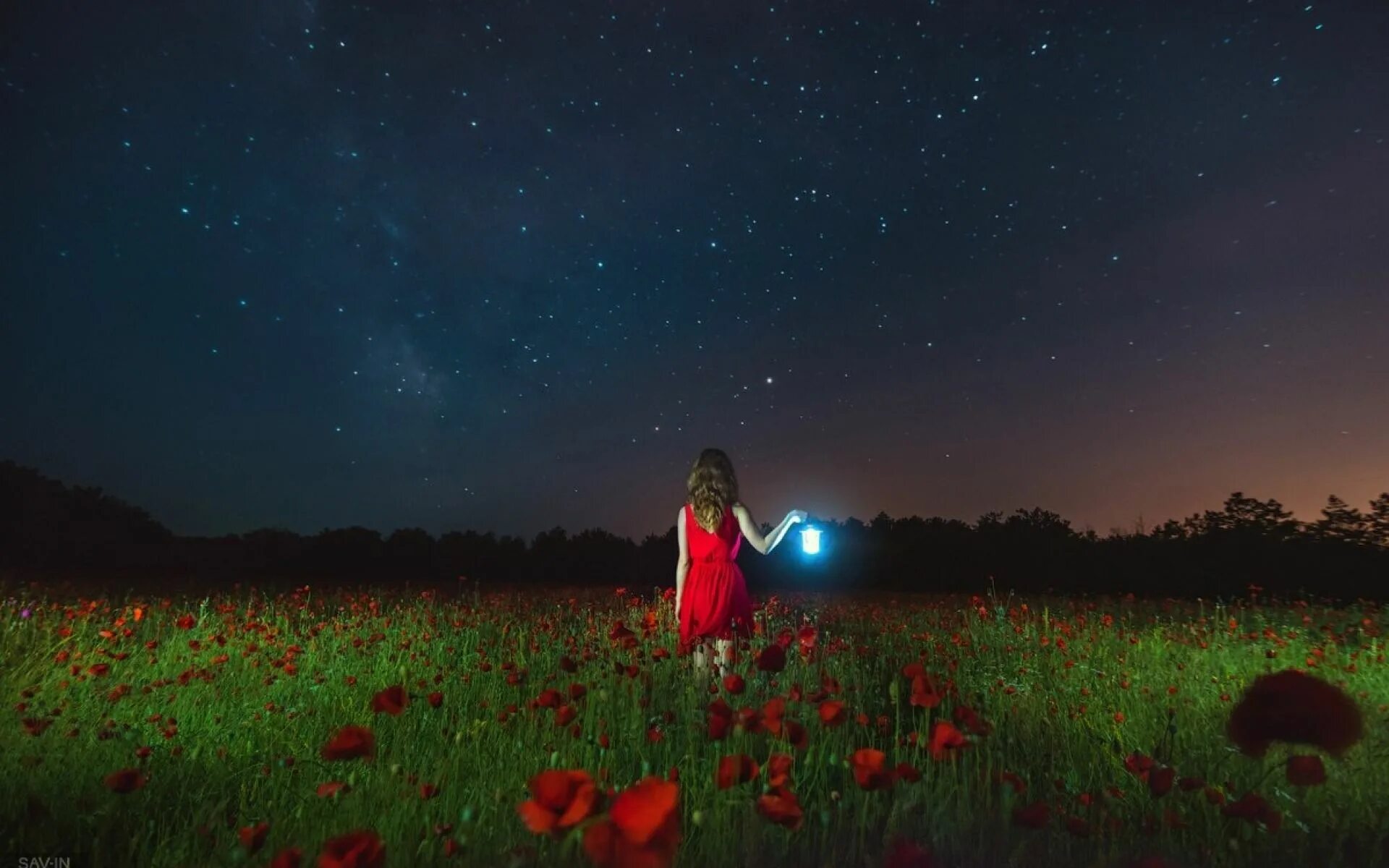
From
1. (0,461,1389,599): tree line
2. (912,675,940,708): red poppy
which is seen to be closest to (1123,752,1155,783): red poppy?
(912,675,940,708): red poppy

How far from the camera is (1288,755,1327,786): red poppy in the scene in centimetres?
183

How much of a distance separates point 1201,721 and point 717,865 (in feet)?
12.5

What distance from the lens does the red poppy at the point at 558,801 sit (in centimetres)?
113

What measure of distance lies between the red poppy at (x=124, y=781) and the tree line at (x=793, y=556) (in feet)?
50.5

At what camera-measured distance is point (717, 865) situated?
1.89m

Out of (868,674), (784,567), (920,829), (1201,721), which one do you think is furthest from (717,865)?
(784,567)

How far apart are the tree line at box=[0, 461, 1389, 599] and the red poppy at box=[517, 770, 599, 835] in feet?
53.6

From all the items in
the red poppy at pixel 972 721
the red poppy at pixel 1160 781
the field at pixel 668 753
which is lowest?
the field at pixel 668 753

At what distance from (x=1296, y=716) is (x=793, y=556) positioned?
21.7 meters

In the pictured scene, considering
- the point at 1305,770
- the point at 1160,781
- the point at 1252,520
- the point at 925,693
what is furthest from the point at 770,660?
the point at 1252,520

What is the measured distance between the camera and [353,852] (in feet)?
3.95

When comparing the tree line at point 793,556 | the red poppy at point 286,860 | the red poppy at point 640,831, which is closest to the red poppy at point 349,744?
the red poppy at point 286,860

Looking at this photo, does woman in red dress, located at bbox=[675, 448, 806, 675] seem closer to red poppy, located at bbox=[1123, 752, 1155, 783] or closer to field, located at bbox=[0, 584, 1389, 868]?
field, located at bbox=[0, 584, 1389, 868]

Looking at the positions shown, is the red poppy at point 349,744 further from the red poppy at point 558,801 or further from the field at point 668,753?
the red poppy at point 558,801
